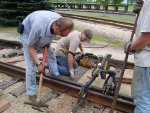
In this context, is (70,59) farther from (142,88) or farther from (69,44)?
(142,88)

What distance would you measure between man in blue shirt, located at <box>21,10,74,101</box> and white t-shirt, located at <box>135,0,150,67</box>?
1313 millimetres

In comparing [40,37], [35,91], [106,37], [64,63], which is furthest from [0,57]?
[106,37]

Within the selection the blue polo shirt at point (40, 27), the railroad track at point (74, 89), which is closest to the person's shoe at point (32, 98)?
the railroad track at point (74, 89)

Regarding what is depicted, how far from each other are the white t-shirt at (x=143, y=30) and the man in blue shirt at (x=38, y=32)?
51.7 inches

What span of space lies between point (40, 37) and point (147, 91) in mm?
2164

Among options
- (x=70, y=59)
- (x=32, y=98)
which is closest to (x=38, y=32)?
(x=32, y=98)

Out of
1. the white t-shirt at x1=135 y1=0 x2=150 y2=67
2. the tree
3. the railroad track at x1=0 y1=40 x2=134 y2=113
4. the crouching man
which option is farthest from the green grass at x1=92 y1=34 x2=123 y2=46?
the white t-shirt at x1=135 y1=0 x2=150 y2=67

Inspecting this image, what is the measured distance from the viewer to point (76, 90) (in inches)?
204

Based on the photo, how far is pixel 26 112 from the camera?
185 inches

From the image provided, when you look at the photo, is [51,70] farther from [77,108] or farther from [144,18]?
[144,18]

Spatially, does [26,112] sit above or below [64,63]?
below

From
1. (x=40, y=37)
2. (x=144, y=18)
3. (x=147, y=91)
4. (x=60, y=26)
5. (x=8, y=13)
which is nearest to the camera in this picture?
(x=144, y=18)

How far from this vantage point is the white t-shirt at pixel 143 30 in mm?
3002

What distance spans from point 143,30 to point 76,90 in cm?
254
